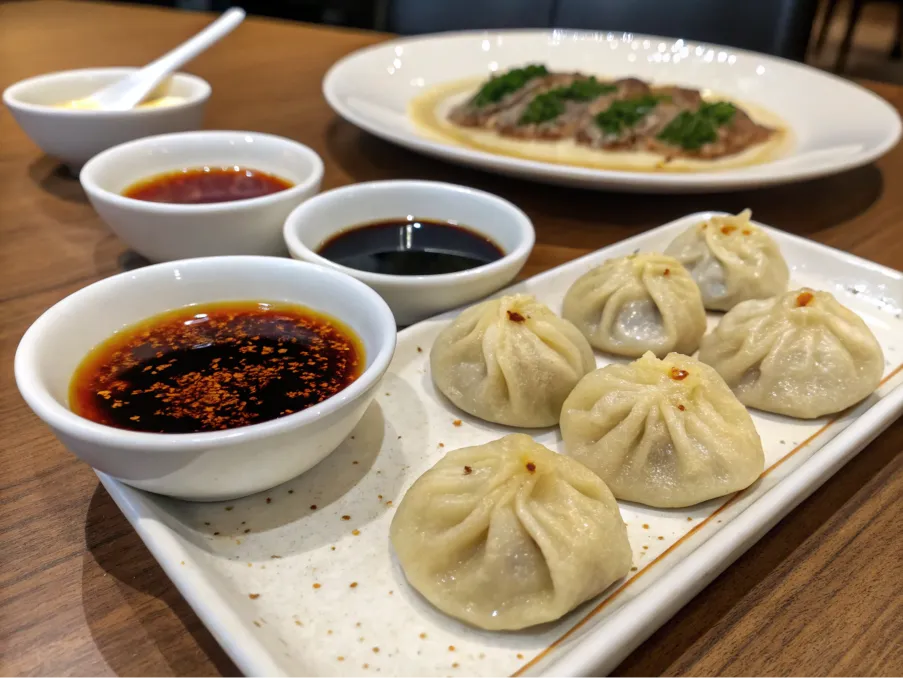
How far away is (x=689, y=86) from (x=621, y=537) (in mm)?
3203

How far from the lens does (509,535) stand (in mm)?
1214

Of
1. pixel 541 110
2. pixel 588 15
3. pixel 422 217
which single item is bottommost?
pixel 422 217

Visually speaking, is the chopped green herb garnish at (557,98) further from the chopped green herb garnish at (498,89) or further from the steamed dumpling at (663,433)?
the steamed dumpling at (663,433)

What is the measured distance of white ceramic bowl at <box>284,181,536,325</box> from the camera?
1.73m

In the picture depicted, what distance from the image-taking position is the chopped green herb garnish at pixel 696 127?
291cm

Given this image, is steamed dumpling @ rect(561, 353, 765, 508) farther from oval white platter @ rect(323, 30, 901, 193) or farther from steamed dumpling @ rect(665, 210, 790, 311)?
oval white platter @ rect(323, 30, 901, 193)

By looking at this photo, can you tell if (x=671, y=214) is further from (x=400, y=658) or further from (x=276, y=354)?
(x=400, y=658)

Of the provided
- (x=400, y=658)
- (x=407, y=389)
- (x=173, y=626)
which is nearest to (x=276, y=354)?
(x=407, y=389)

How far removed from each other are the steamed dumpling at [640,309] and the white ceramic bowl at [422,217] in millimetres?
211

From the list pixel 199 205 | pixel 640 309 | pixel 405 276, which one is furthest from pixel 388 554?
pixel 199 205

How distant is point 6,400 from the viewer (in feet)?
5.15

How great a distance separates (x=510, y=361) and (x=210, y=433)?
28.2 inches

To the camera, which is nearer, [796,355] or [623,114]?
[796,355]

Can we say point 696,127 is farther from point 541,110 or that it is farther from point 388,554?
point 388,554
